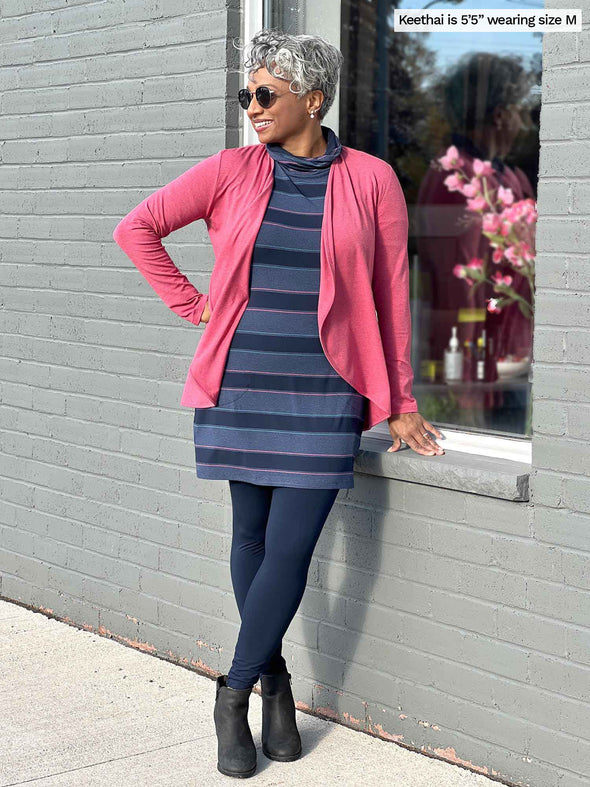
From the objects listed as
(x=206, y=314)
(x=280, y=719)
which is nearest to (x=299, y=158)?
(x=206, y=314)

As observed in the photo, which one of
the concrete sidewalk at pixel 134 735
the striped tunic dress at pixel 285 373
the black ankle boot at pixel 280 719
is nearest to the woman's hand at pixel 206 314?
the striped tunic dress at pixel 285 373

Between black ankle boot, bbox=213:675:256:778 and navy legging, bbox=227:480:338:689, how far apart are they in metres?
0.03

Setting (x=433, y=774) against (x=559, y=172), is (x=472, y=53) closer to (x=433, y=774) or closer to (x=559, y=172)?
(x=559, y=172)

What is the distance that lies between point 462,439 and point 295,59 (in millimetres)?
1187

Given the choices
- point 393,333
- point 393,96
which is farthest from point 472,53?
point 393,333

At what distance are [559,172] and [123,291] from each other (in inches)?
72.6

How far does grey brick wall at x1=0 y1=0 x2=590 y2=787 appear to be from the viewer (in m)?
2.98

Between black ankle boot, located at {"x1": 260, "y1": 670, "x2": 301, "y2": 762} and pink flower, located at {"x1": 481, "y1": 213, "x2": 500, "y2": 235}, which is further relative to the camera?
pink flower, located at {"x1": 481, "y1": 213, "x2": 500, "y2": 235}

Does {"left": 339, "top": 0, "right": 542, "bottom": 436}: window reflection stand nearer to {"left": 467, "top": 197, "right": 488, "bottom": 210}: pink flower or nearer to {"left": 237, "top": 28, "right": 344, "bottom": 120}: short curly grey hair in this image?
{"left": 467, "top": 197, "right": 488, "bottom": 210}: pink flower

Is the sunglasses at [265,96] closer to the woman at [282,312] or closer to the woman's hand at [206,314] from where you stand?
the woman at [282,312]

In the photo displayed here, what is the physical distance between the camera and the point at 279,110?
121 inches

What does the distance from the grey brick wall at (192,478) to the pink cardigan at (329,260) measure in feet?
1.33

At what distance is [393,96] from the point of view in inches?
296

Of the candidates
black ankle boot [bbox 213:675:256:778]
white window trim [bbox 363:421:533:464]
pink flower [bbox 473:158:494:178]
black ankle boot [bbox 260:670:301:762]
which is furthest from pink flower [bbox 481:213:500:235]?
black ankle boot [bbox 213:675:256:778]
